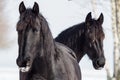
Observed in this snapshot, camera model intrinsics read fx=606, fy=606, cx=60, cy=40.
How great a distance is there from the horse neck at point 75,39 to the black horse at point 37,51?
2334 mm

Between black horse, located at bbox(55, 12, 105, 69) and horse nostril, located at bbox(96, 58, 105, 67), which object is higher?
black horse, located at bbox(55, 12, 105, 69)

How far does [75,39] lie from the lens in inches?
420

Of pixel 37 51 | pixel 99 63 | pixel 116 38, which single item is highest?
pixel 37 51

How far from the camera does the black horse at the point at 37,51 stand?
7.39 m

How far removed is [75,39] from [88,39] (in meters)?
0.41

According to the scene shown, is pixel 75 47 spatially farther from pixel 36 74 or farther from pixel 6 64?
pixel 6 64

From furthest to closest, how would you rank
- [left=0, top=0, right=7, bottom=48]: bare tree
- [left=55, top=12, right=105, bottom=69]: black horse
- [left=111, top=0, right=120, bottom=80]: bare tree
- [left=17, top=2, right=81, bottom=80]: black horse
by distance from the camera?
[left=0, top=0, right=7, bottom=48]: bare tree → [left=111, top=0, right=120, bottom=80]: bare tree → [left=55, top=12, right=105, bottom=69]: black horse → [left=17, top=2, right=81, bottom=80]: black horse

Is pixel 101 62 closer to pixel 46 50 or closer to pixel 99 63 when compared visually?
pixel 99 63

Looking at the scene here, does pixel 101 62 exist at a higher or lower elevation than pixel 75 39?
lower

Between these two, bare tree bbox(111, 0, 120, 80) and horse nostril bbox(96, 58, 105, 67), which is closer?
horse nostril bbox(96, 58, 105, 67)

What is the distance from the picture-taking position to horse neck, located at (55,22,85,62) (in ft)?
34.9

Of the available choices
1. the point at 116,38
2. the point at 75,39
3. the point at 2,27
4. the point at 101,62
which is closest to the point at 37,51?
the point at 101,62

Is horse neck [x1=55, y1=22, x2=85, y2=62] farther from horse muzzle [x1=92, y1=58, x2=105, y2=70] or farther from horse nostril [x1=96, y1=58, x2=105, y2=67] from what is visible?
horse nostril [x1=96, y1=58, x2=105, y2=67]

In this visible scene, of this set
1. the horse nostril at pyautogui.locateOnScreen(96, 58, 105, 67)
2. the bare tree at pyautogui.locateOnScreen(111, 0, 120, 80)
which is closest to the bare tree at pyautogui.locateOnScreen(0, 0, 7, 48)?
the bare tree at pyautogui.locateOnScreen(111, 0, 120, 80)
